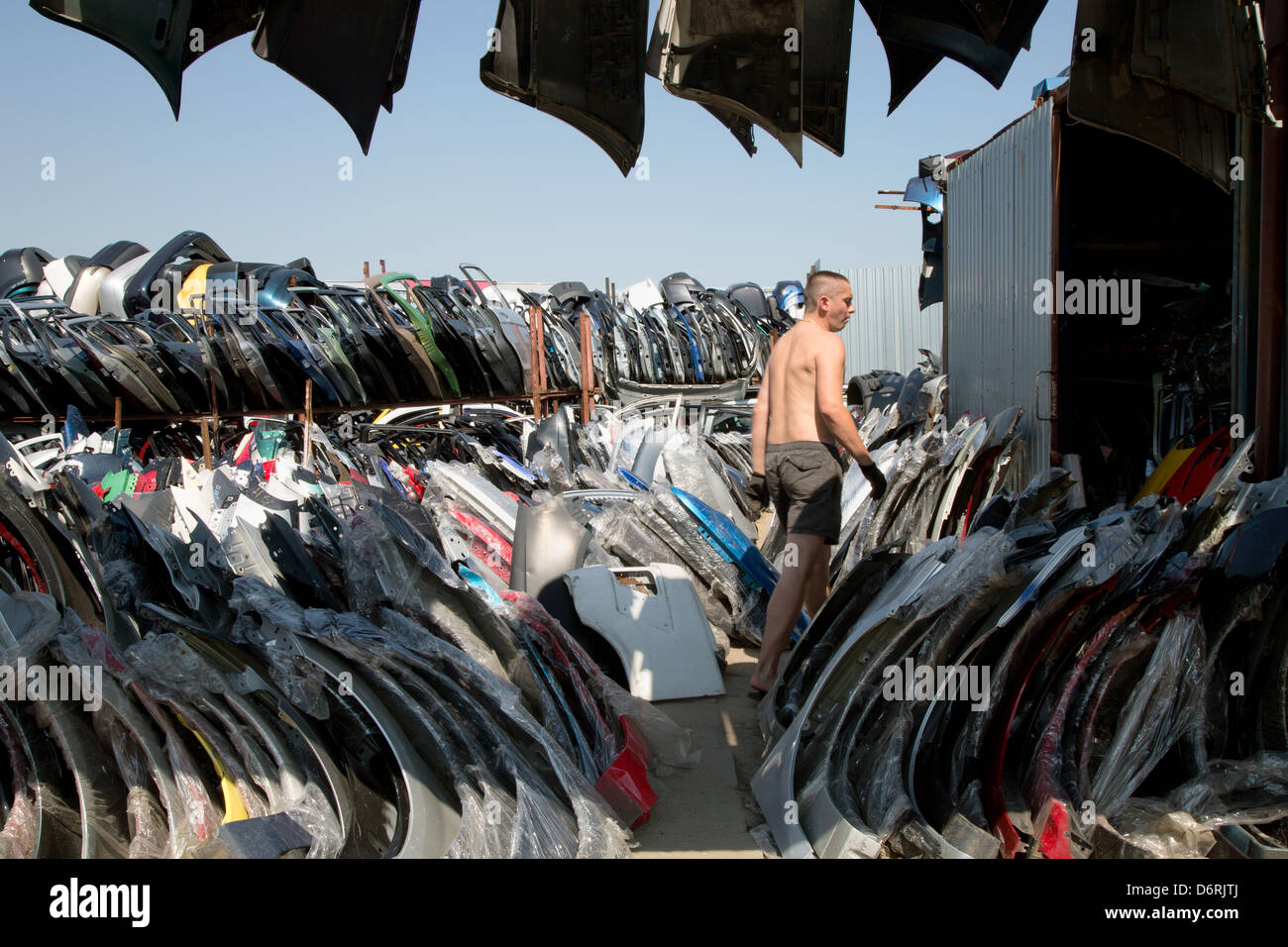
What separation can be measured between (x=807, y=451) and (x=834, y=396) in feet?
0.91

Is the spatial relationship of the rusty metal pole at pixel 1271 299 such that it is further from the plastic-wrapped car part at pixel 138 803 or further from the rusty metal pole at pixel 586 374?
the rusty metal pole at pixel 586 374

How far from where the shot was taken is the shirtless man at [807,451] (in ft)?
14.0

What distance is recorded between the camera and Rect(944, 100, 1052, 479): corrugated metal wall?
6867 mm

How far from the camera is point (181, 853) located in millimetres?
2693

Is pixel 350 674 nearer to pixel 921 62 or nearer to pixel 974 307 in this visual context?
pixel 921 62

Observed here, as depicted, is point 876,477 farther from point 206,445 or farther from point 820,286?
point 206,445

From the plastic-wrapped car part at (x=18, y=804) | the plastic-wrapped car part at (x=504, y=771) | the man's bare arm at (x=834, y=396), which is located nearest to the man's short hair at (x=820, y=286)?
the man's bare arm at (x=834, y=396)

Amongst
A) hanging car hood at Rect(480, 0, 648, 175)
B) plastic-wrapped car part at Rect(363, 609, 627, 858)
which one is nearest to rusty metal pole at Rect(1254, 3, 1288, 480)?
hanging car hood at Rect(480, 0, 648, 175)

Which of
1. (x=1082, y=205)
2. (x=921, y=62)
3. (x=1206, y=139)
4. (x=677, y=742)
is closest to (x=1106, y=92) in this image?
(x=921, y=62)

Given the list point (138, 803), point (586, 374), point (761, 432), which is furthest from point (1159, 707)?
point (586, 374)

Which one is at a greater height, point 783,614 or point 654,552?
point 654,552

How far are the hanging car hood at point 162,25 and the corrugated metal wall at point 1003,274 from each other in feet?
18.7

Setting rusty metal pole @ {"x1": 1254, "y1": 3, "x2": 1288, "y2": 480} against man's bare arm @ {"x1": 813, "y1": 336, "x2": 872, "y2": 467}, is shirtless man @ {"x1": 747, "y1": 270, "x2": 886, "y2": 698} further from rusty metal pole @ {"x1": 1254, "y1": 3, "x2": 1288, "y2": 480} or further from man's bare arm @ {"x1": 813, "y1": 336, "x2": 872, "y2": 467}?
rusty metal pole @ {"x1": 1254, "y1": 3, "x2": 1288, "y2": 480}

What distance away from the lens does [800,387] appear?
443 cm
